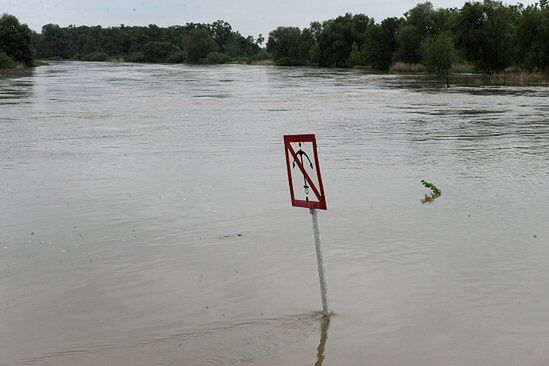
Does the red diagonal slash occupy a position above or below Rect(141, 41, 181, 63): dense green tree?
below

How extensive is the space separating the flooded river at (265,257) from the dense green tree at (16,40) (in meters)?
101

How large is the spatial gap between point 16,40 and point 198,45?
218ft

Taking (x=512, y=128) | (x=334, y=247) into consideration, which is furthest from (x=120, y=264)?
(x=512, y=128)

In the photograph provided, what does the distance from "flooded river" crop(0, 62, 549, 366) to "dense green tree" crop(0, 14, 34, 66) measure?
333ft

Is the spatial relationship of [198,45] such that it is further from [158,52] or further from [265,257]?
[265,257]

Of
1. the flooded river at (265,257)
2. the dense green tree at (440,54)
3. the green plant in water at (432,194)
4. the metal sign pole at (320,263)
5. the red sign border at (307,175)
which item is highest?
the dense green tree at (440,54)

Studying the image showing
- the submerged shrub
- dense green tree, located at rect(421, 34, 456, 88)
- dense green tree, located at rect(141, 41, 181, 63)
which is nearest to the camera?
dense green tree, located at rect(421, 34, 456, 88)

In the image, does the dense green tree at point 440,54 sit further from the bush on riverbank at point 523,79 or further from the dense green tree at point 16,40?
the dense green tree at point 16,40

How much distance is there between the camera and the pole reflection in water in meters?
5.79

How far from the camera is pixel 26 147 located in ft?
67.7

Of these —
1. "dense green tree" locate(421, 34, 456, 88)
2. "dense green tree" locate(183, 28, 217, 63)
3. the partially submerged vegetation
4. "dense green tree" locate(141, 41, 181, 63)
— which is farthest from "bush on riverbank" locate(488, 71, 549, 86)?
"dense green tree" locate(141, 41, 181, 63)

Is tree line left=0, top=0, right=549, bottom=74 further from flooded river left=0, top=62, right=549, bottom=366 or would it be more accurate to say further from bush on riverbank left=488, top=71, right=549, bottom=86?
flooded river left=0, top=62, right=549, bottom=366

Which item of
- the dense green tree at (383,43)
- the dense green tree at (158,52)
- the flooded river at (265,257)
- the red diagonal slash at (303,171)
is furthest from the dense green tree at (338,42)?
the red diagonal slash at (303,171)

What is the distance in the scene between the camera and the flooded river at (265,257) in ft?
20.1
